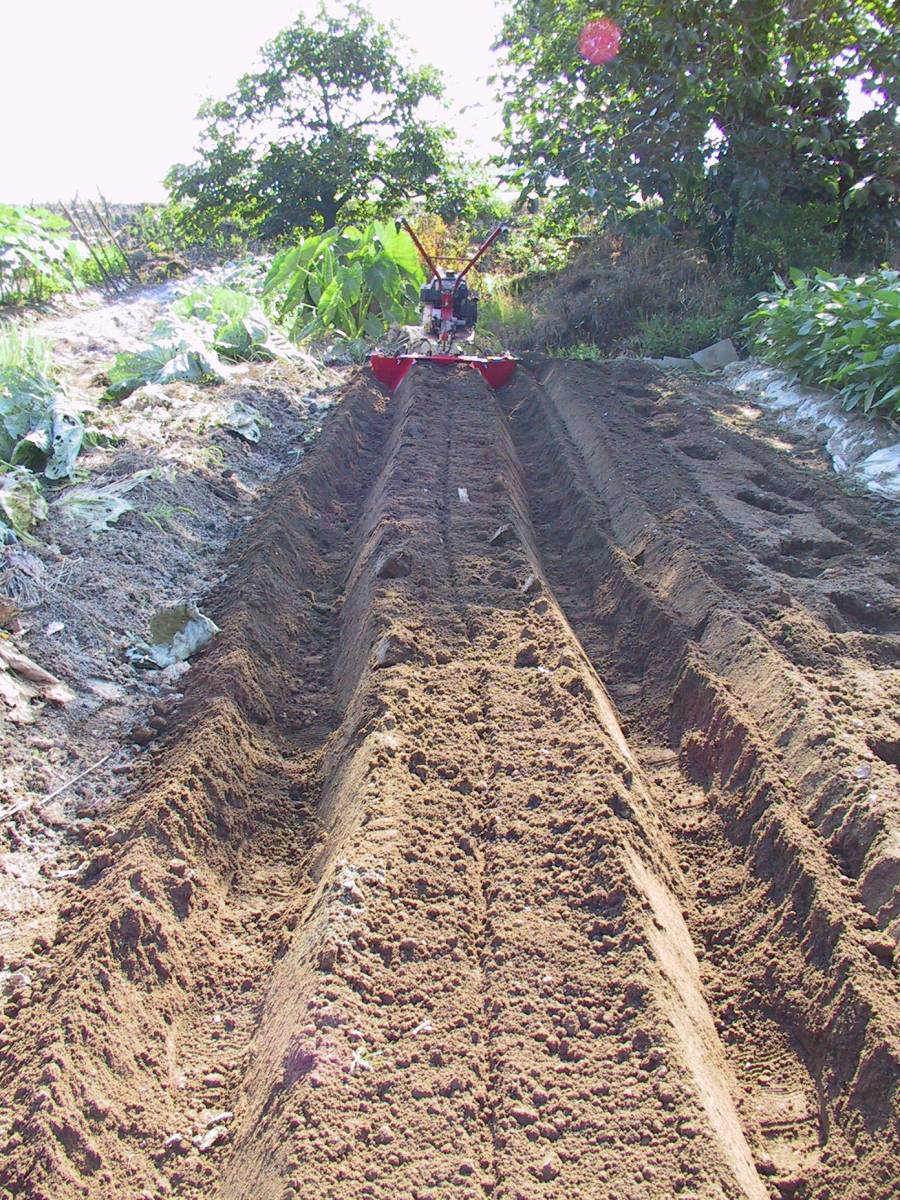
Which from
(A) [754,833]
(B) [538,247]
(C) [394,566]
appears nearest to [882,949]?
(A) [754,833]

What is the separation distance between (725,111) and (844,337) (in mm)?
5230

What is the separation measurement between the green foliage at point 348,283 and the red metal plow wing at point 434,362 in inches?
79.3

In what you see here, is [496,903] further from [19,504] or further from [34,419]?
[34,419]

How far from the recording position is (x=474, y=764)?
12.0 feet

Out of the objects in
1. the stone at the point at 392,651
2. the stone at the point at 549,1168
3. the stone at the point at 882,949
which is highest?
the stone at the point at 392,651

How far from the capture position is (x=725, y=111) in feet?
37.5

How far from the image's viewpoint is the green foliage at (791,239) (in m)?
11.3

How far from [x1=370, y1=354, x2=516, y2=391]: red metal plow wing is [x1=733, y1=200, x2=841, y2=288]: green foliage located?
370cm

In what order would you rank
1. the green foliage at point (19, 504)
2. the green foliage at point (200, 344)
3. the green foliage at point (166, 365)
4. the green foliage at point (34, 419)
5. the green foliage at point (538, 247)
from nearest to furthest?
the green foliage at point (19, 504)
the green foliage at point (34, 419)
the green foliage at point (166, 365)
the green foliage at point (200, 344)
the green foliage at point (538, 247)

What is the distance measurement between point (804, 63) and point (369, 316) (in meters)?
5.83

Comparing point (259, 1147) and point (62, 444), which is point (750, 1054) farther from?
point (62, 444)

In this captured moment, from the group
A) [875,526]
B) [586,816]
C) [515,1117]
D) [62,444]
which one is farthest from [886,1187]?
[62,444]

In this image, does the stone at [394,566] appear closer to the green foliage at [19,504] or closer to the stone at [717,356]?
the green foliage at [19,504]

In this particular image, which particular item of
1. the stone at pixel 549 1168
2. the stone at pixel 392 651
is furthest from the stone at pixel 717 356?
the stone at pixel 549 1168
